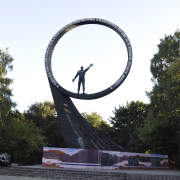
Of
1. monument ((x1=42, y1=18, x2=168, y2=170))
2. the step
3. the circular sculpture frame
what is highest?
the circular sculpture frame

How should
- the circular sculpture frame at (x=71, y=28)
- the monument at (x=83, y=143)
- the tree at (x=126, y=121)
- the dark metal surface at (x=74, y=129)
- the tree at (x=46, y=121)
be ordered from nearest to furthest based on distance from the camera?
the monument at (x=83, y=143) < the dark metal surface at (x=74, y=129) < the circular sculpture frame at (x=71, y=28) < the tree at (x=126, y=121) < the tree at (x=46, y=121)

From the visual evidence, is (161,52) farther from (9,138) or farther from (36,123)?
(36,123)

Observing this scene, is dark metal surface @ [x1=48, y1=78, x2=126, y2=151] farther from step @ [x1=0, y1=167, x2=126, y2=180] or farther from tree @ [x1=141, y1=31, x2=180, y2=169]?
step @ [x1=0, y1=167, x2=126, y2=180]

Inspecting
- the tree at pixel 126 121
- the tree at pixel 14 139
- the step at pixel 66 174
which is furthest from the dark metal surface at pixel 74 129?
the tree at pixel 126 121

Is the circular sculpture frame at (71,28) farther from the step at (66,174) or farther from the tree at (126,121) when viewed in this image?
the tree at (126,121)

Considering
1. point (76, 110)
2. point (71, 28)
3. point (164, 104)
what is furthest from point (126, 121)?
point (71, 28)

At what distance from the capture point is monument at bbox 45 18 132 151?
2107 centimetres

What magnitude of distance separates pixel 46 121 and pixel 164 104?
23.3 m

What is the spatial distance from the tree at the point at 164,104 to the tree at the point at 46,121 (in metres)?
16.3

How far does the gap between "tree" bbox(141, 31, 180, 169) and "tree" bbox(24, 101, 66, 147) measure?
1631 cm

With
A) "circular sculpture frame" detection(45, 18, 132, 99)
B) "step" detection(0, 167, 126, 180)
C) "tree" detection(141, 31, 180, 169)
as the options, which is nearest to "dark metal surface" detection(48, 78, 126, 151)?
"circular sculpture frame" detection(45, 18, 132, 99)

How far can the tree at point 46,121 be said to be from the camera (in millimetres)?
41938

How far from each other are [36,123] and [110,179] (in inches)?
1162

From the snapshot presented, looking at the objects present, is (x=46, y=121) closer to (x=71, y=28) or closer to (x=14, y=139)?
(x=14, y=139)
